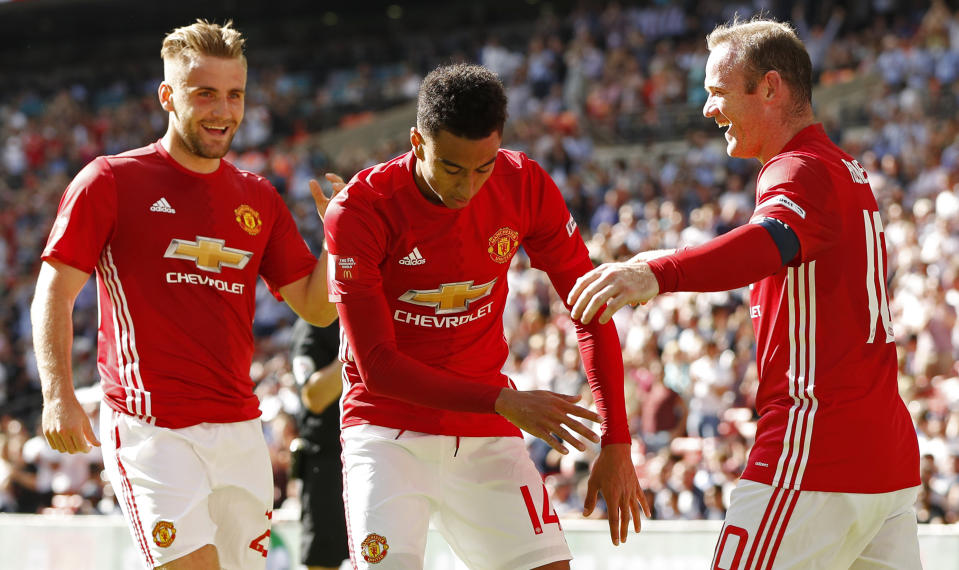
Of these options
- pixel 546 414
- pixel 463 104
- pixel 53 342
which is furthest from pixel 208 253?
pixel 546 414

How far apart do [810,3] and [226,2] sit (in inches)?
574

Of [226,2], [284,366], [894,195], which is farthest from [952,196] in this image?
[226,2]

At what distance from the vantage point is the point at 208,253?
4.61 m

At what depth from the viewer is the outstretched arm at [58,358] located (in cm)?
415

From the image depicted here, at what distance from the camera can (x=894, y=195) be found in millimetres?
12875

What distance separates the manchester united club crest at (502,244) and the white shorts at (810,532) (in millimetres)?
1156

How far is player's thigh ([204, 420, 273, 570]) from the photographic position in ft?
14.6

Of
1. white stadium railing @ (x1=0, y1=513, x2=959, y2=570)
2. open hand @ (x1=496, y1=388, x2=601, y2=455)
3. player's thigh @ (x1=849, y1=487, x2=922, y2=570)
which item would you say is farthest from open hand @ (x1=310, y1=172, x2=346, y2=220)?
white stadium railing @ (x1=0, y1=513, x2=959, y2=570)

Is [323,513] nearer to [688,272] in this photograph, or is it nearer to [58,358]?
[58,358]

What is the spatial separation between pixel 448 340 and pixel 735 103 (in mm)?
1268

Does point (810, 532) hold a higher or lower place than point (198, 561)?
higher

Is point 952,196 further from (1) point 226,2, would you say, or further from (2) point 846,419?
(1) point 226,2

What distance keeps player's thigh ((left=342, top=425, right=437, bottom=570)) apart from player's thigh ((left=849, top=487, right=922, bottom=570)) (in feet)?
4.64

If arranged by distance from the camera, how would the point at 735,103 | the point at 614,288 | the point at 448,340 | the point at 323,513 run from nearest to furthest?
the point at 614,288 → the point at 735,103 → the point at 448,340 → the point at 323,513
